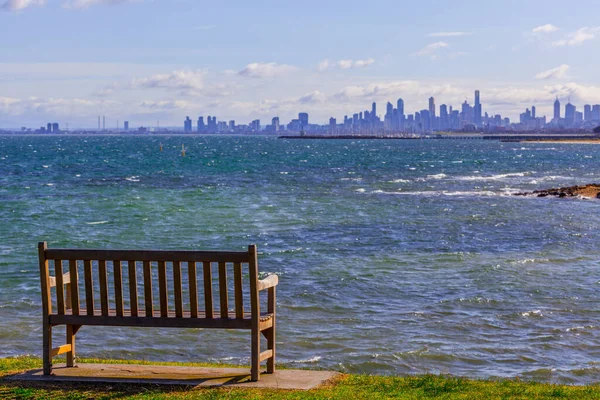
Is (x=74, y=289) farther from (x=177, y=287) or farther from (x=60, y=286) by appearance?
(x=177, y=287)

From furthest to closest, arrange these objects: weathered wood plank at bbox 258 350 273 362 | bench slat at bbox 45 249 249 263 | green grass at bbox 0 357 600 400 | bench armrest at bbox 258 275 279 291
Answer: weathered wood plank at bbox 258 350 273 362
bench armrest at bbox 258 275 279 291
bench slat at bbox 45 249 249 263
green grass at bbox 0 357 600 400

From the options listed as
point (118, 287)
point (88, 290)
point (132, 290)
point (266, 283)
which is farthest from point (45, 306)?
point (266, 283)

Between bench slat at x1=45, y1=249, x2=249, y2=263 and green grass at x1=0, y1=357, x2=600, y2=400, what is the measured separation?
136 centimetres

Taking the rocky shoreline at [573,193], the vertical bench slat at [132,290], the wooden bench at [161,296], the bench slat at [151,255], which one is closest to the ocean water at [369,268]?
the rocky shoreline at [573,193]

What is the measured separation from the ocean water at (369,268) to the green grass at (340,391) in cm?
389

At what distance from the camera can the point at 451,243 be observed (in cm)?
3034

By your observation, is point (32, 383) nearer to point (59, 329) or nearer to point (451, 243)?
point (59, 329)

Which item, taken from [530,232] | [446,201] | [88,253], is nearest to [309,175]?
[446,201]

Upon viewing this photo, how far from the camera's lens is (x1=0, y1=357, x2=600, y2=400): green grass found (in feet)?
29.9

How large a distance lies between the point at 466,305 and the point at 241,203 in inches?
1193

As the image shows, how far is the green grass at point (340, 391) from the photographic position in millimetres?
9125

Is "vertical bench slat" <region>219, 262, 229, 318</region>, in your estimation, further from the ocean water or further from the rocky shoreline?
the rocky shoreline

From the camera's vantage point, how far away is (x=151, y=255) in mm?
9812

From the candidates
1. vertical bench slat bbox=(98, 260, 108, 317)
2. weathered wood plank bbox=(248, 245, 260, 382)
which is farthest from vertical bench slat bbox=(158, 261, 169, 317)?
weathered wood plank bbox=(248, 245, 260, 382)
